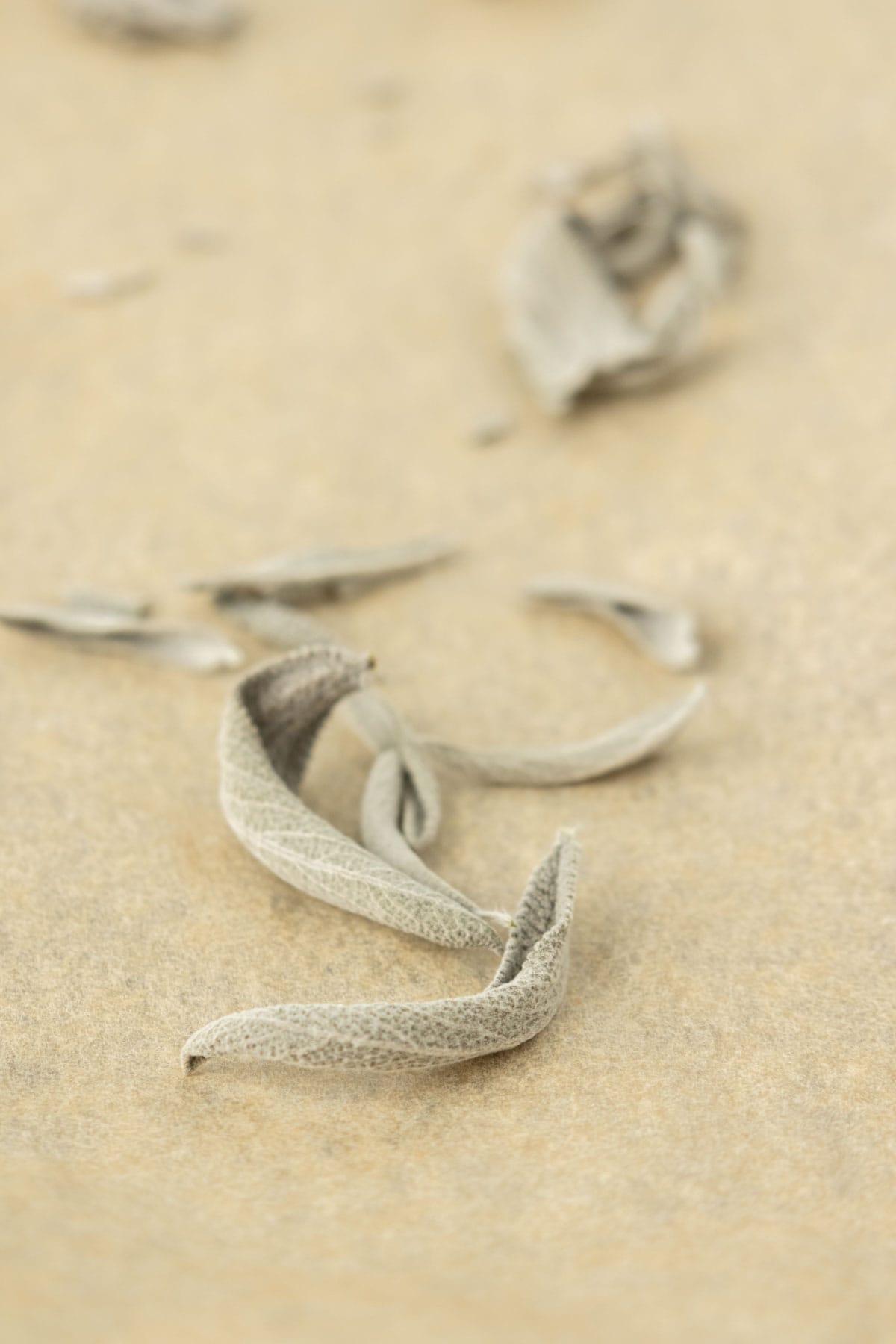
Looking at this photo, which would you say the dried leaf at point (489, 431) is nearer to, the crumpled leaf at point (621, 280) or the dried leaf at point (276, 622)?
the crumpled leaf at point (621, 280)

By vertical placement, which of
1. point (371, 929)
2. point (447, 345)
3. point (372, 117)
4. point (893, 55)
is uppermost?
point (893, 55)

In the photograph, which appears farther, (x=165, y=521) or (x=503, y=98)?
(x=503, y=98)

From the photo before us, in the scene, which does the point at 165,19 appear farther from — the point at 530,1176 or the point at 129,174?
the point at 530,1176

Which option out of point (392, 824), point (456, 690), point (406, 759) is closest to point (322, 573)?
point (456, 690)

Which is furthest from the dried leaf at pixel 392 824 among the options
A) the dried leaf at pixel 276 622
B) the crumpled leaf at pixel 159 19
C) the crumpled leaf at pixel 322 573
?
the crumpled leaf at pixel 159 19

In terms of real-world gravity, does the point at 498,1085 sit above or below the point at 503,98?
below

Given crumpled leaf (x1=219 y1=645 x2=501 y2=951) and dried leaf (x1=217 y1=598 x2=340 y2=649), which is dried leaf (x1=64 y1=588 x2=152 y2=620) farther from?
crumpled leaf (x1=219 y1=645 x2=501 y2=951)

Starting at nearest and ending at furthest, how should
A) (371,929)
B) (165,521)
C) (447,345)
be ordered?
(371,929)
(165,521)
(447,345)

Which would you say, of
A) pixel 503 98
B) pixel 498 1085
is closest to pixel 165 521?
pixel 498 1085
